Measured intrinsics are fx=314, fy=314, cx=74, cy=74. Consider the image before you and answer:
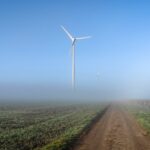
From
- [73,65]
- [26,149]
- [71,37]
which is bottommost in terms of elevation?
[26,149]

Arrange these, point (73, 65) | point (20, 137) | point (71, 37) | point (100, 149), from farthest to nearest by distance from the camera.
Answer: point (71, 37)
point (73, 65)
point (20, 137)
point (100, 149)

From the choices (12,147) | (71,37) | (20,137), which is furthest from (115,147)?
(71,37)

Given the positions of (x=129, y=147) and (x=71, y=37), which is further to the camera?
(x=71, y=37)

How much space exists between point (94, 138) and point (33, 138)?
206 inches

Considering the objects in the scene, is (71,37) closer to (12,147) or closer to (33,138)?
(33,138)

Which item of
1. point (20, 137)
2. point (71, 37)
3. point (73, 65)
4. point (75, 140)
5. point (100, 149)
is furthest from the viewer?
point (71, 37)

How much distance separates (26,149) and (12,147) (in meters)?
1.20

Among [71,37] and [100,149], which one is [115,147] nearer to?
[100,149]

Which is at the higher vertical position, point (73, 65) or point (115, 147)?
point (73, 65)

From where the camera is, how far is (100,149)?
70.6ft

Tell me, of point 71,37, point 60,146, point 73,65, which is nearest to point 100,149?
point 60,146

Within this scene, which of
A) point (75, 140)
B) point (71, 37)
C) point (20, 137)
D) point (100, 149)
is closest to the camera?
point (100, 149)

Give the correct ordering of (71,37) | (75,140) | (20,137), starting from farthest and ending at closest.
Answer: (71,37) → (20,137) → (75,140)

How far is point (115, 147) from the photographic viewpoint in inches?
880
